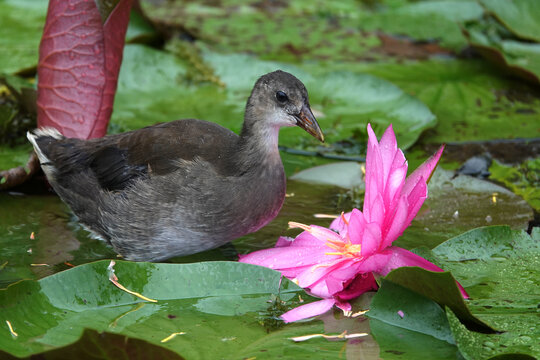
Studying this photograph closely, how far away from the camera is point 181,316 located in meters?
2.79

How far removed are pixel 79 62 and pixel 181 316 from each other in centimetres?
195

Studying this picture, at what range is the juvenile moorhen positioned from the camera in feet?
11.5

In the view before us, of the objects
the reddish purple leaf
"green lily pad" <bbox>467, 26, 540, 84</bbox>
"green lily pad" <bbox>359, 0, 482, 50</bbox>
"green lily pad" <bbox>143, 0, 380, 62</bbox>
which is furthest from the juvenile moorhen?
"green lily pad" <bbox>359, 0, 482, 50</bbox>

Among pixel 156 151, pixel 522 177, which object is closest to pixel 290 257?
pixel 156 151

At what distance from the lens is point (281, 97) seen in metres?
3.52

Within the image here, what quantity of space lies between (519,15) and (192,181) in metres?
3.92

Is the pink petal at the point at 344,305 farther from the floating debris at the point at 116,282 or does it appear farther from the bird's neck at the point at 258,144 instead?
the bird's neck at the point at 258,144

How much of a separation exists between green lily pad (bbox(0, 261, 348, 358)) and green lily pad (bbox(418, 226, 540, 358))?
0.59 metres

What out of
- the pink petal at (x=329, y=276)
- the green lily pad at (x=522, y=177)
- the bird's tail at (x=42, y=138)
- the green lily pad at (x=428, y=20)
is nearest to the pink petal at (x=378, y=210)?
the pink petal at (x=329, y=276)

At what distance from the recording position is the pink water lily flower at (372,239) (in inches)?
111

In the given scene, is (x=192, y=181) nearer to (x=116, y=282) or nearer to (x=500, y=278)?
(x=116, y=282)

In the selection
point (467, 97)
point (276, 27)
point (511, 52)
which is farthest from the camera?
point (276, 27)

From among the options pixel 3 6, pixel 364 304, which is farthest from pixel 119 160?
pixel 3 6

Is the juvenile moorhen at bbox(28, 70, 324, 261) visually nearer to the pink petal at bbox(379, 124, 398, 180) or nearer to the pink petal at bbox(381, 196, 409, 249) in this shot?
the pink petal at bbox(379, 124, 398, 180)
